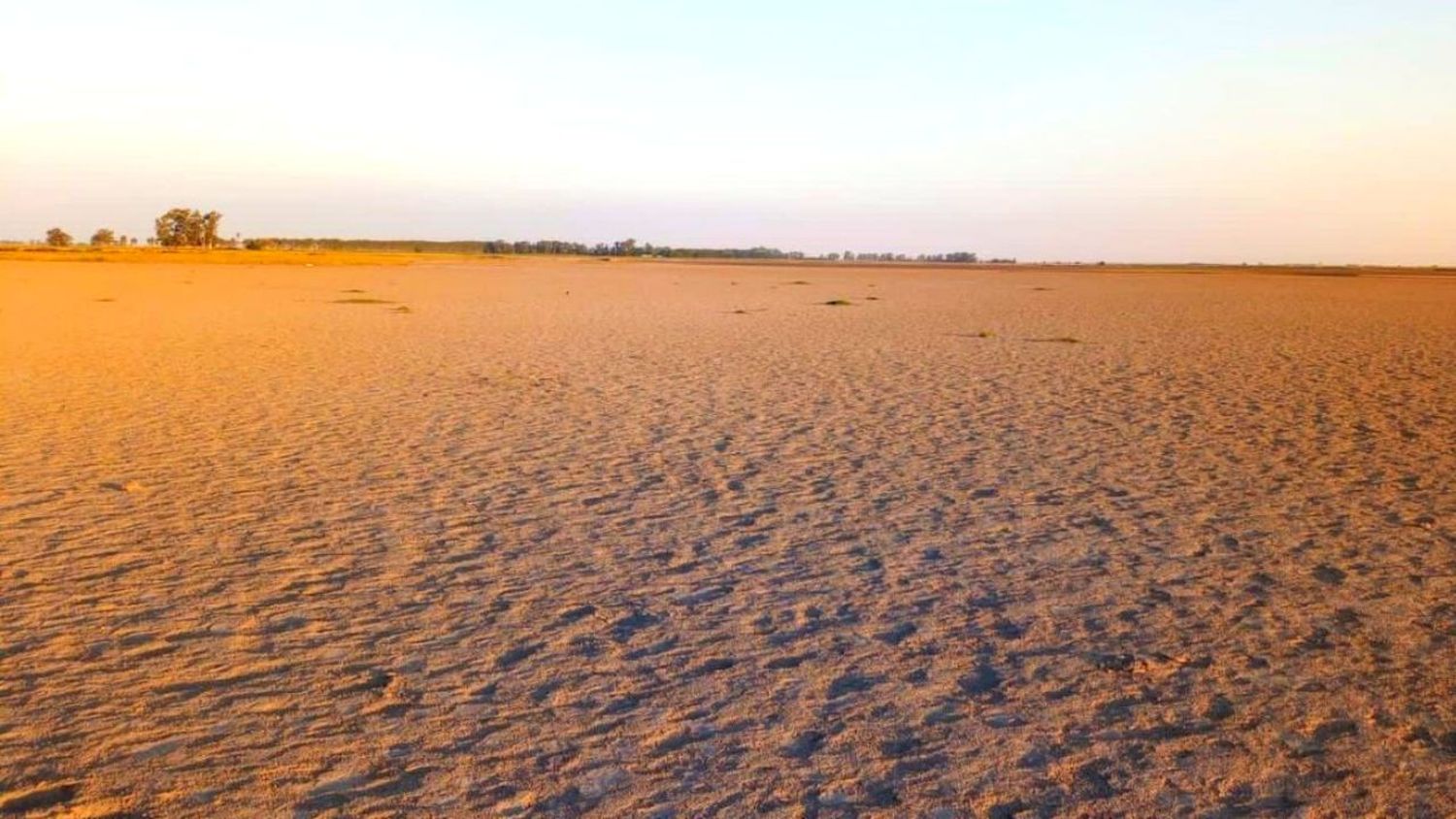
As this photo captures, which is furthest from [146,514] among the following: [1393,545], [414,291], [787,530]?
[414,291]

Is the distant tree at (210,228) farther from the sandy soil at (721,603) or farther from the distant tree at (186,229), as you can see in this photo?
the sandy soil at (721,603)

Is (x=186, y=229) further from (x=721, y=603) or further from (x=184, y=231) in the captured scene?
(x=721, y=603)

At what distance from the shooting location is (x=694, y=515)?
21.8ft

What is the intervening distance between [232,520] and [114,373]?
810cm

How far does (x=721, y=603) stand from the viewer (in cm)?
502

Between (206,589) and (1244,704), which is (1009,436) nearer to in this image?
(1244,704)

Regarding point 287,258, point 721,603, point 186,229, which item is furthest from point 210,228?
point 721,603

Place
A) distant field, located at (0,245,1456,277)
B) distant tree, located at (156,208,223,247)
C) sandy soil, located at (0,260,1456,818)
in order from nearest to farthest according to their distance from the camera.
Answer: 1. sandy soil, located at (0,260,1456,818)
2. distant field, located at (0,245,1456,277)
3. distant tree, located at (156,208,223,247)

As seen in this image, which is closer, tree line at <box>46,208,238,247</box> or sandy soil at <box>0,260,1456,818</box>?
sandy soil at <box>0,260,1456,818</box>

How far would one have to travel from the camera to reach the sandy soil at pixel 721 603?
3.42m

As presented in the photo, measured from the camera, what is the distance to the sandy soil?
11.2 ft

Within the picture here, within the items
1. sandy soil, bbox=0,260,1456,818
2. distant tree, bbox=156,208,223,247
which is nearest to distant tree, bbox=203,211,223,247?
distant tree, bbox=156,208,223,247

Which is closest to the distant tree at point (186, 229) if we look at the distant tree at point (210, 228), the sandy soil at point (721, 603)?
the distant tree at point (210, 228)

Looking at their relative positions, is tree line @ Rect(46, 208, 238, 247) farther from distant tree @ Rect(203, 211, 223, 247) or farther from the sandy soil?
the sandy soil
